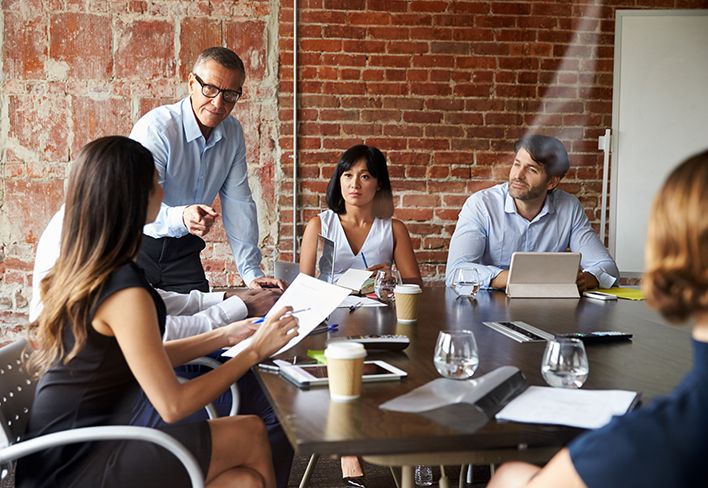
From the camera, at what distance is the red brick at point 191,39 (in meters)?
4.41

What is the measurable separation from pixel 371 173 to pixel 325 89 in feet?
3.11

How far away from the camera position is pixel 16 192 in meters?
4.38

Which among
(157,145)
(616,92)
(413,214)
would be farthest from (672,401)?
(616,92)

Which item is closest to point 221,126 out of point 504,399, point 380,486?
point 380,486

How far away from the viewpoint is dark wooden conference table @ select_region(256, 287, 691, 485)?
4.18ft

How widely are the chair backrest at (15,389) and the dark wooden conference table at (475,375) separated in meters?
0.61

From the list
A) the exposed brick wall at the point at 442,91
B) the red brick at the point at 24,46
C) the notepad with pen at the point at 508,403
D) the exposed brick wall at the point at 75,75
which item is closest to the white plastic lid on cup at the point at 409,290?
the notepad with pen at the point at 508,403

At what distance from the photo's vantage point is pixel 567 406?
142 cm

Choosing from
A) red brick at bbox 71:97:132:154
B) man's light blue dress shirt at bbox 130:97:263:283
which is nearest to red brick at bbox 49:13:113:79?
red brick at bbox 71:97:132:154

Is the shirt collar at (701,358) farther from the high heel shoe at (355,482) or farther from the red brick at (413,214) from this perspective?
the red brick at (413,214)

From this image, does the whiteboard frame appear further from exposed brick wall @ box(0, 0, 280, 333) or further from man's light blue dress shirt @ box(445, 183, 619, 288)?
exposed brick wall @ box(0, 0, 280, 333)

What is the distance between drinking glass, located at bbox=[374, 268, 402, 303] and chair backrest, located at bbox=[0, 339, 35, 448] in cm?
125

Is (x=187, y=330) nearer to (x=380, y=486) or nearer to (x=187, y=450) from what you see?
(x=187, y=450)

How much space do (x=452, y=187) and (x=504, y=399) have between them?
328 centimetres
